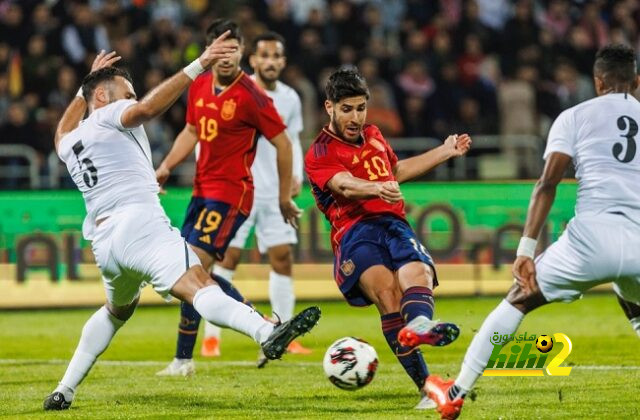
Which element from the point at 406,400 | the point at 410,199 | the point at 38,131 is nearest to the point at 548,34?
the point at 410,199

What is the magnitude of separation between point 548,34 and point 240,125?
12.0 metres

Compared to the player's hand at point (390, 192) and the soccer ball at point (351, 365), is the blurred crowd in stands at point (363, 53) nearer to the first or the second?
the soccer ball at point (351, 365)

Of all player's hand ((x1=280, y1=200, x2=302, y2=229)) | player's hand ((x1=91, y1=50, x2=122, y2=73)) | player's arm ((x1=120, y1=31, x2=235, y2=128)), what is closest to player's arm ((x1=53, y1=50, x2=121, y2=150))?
player's hand ((x1=91, y1=50, x2=122, y2=73))

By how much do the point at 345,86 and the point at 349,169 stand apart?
0.54m

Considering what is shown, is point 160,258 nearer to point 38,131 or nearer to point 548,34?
point 38,131

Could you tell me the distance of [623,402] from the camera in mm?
8555

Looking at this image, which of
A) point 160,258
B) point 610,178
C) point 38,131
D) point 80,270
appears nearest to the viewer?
point 610,178

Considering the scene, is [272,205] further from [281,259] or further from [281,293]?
[281,293]

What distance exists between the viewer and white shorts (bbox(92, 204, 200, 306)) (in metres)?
8.20

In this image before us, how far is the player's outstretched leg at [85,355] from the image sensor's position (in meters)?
8.71

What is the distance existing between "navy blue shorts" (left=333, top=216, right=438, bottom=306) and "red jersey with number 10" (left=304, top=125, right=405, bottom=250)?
8cm

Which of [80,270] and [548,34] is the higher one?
[548,34]

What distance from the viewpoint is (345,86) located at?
8.38 m

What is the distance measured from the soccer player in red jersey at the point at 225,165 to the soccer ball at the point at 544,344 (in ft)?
7.19
